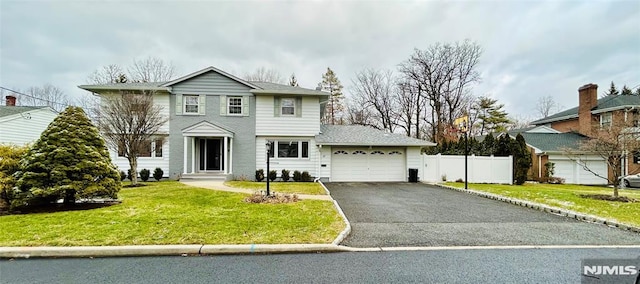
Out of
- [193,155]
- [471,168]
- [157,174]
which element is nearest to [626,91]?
[471,168]

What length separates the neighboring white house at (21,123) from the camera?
1689 cm

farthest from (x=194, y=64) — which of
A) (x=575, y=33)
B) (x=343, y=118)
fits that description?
(x=575, y=33)

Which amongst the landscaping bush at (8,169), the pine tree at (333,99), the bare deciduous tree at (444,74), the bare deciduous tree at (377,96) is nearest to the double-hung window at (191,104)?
the landscaping bush at (8,169)

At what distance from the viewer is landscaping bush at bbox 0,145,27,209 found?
7.47 meters

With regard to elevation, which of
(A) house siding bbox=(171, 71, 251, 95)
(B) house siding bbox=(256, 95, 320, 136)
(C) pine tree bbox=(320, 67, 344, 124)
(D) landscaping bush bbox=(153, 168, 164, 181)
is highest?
(C) pine tree bbox=(320, 67, 344, 124)

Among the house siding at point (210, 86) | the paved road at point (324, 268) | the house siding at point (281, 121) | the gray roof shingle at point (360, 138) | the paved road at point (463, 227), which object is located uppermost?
the house siding at point (210, 86)

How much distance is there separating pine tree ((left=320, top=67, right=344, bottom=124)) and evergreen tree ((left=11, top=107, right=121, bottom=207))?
83.1ft

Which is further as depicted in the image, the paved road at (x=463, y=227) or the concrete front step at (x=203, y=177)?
the concrete front step at (x=203, y=177)

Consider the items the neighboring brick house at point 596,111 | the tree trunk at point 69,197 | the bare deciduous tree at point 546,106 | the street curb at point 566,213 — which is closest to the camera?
the street curb at point 566,213

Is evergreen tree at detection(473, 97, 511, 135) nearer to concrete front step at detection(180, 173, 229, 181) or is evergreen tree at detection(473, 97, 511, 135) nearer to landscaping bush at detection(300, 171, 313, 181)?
landscaping bush at detection(300, 171, 313, 181)

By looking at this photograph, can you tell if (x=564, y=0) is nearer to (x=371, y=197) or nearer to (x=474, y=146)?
(x=474, y=146)

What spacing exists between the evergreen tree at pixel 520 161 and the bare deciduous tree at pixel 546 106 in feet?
94.7

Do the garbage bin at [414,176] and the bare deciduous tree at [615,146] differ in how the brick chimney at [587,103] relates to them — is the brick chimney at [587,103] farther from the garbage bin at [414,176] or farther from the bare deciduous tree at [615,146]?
the garbage bin at [414,176]

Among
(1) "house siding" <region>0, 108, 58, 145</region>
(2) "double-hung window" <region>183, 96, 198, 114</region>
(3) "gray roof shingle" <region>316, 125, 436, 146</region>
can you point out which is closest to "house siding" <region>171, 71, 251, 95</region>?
(2) "double-hung window" <region>183, 96, 198, 114</region>
